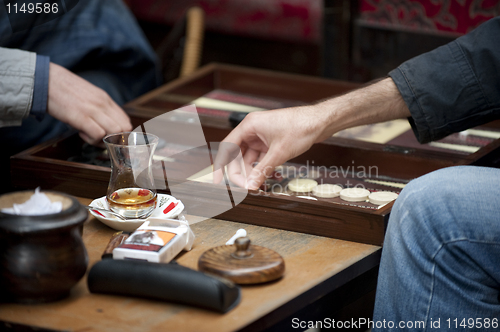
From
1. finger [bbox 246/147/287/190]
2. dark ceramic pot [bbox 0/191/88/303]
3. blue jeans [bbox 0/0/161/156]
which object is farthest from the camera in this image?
blue jeans [bbox 0/0/161/156]

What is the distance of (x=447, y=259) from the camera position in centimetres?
78

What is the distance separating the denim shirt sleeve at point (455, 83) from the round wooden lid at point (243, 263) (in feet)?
1.54

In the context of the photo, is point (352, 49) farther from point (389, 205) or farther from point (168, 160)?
point (389, 205)

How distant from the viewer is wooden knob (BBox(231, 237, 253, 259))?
30.9 inches

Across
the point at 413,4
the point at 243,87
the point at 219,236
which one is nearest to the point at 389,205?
the point at 219,236

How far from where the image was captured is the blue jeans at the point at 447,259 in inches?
30.6

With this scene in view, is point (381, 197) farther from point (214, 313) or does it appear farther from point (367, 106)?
point (214, 313)

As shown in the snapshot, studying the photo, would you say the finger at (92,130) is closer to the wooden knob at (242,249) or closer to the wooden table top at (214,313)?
the wooden table top at (214,313)

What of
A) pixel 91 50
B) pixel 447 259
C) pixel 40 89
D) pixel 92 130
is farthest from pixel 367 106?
pixel 91 50

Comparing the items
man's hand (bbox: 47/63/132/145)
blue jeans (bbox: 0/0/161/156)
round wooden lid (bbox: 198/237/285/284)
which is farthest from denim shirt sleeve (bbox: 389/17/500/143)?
blue jeans (bbox: 0/0/161/156)

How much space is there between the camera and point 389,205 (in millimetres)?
938

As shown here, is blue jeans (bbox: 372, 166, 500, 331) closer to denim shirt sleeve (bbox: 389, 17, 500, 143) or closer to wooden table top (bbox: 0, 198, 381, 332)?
wooden table top (bbox: 0, 198, 381, 332)

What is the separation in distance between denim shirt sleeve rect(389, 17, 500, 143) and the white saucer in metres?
0.48

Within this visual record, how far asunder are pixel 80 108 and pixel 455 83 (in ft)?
2.46
